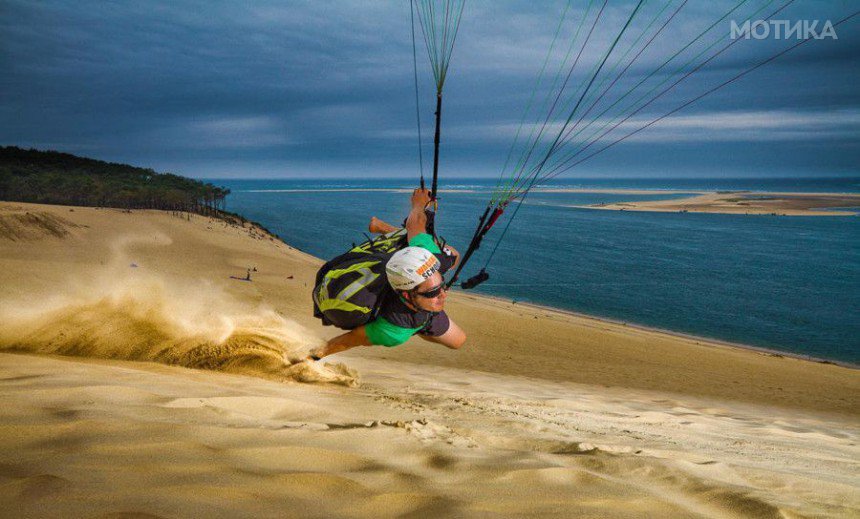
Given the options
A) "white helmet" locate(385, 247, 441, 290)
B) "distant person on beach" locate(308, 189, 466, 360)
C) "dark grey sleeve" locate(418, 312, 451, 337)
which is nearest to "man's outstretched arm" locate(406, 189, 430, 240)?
"distant person on beach" locate(308, 189, 466, 360)

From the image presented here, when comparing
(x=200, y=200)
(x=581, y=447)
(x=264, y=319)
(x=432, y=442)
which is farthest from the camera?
(x=200, y=200)

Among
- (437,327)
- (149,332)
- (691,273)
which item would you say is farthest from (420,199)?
(691,273)

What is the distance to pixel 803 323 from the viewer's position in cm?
2450

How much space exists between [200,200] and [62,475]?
62322 millimetres

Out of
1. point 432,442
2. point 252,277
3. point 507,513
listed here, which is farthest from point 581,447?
point 252,277

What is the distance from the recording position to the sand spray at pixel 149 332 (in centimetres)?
537

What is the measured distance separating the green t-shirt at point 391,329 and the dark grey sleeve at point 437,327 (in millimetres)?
439

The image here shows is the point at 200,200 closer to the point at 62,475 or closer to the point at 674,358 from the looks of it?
the point at 674,358

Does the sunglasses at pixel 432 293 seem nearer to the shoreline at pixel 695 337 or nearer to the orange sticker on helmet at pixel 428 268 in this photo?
the orange sticker on helmet at pixel 428 268

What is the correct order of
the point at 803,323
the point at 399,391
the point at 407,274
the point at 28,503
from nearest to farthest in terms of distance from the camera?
1. the point at 28,503
2. the point at 407,274
3. the point at 399,391
4. the point at 803,323

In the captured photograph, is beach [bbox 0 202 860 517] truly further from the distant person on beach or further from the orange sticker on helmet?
the orange sticker on helmet

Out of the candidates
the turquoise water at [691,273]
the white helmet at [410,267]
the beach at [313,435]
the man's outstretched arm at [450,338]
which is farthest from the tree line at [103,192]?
the white helmet at [410,267]

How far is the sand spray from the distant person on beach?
579mm

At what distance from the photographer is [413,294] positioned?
4293 mm
